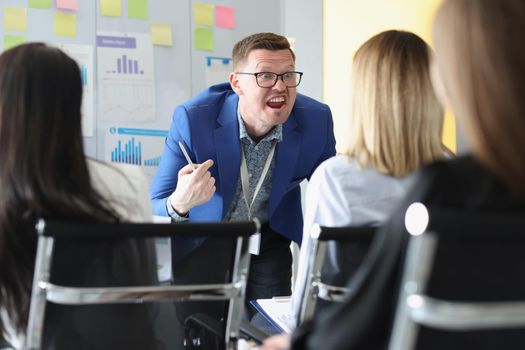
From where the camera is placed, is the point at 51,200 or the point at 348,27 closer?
the point at 51,200

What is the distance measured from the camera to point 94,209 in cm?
128

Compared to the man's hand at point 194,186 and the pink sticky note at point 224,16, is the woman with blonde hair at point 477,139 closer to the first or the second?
the man's hand at point 194,186

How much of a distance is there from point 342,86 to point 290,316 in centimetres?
248

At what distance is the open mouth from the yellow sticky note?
1528mm

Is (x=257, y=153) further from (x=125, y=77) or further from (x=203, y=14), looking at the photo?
(x=203, y=14)

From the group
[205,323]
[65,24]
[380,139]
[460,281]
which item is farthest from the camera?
[65,24]

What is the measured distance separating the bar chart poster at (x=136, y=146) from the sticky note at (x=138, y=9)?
63 centimetres

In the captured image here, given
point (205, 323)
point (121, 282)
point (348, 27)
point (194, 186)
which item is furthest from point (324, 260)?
point (348, 27)

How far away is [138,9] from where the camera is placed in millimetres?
3783

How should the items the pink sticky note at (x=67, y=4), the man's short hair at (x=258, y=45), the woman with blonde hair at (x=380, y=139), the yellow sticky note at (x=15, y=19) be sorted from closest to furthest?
the woman with blonde hair at (x=380, y=139)
the man's short hair at (x=258, y=45)
the yellow sticky note at (x=15, y=19)
the pink sticky note at (x=67, y=4)

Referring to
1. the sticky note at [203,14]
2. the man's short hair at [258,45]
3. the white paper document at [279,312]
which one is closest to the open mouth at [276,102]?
the man's short hair at [258,45]

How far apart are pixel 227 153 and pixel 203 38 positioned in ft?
4.42

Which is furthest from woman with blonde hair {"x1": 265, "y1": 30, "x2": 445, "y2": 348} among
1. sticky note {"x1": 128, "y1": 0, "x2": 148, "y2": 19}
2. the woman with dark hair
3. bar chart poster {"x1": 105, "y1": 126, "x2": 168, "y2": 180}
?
sticky note {"x1": 128, "y1": 0, "x2": 148, "y2": 19}

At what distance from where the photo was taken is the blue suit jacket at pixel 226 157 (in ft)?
9.17
